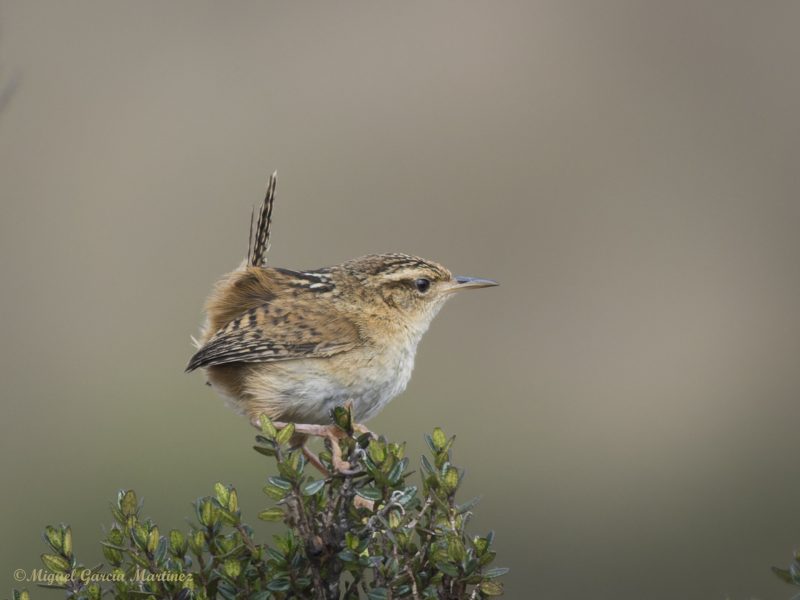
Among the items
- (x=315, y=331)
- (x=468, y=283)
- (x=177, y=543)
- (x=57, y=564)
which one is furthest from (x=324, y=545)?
(x=468, y=283)

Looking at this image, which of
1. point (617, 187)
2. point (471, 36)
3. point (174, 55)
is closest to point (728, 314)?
point (617, 187)

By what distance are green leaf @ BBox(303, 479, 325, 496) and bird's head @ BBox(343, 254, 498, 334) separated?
1.39m

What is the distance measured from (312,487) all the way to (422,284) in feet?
5.05

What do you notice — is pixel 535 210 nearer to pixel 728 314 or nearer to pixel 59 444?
pixel 728 314

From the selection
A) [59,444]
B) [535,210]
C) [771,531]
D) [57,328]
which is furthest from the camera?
[535,210]

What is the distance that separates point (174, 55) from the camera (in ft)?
43.7

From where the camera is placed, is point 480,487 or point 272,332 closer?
point 272,332

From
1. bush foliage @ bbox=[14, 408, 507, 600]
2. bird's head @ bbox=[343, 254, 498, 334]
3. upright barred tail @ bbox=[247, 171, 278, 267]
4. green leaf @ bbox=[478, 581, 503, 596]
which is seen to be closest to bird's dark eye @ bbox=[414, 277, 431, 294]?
bird's head @ bbox=[343, 254, 498, 334]

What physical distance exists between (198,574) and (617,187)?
11091 millimetres

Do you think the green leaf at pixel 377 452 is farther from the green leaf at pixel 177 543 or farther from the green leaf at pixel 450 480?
the green leaf at pixel 177 543

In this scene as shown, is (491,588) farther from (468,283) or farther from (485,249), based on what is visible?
(485,249)

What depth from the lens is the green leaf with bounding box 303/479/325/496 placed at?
102 inches

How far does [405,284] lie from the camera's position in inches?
159

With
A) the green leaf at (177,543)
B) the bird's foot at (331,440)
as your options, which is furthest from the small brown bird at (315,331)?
the green leaf at (177,543)
